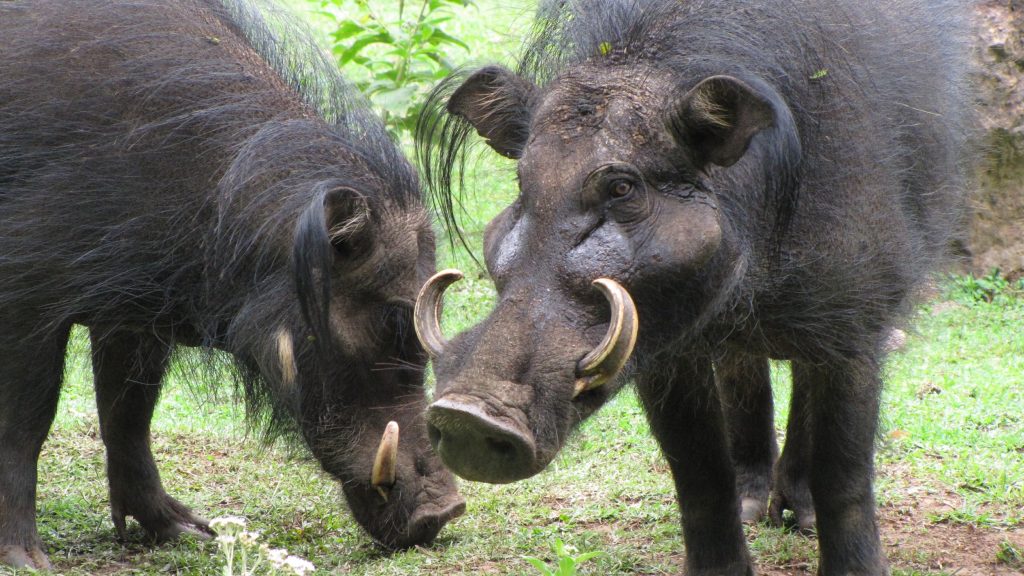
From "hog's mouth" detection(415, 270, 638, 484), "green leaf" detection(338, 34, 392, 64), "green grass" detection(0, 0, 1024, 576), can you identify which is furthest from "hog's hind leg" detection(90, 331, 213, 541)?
"green leaf" detection(338, 34, 392, 64)

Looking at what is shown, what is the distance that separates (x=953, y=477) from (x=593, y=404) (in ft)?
9.09

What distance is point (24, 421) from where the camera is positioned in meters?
4.49

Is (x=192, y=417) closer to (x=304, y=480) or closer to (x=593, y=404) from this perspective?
(x=304, y=480)

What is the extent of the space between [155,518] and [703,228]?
285 centimetres

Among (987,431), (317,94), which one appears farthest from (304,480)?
(987,431)

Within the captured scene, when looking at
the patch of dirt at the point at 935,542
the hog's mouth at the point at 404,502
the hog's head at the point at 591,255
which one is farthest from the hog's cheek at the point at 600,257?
the patch of dirt at the point at 935,542

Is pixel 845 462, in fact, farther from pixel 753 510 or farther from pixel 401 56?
pixel 401 56

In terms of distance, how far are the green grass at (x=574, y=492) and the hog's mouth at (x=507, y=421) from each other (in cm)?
55

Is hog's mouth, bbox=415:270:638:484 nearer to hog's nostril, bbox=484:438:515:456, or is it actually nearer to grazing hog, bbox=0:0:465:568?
hog's nostril, bbox=484:438:515:456

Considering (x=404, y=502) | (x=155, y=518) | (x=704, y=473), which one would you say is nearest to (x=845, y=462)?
Answer: (x=704, y=473)

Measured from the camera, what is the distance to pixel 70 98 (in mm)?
4625

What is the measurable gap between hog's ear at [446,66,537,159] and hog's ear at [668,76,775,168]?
0.64 metres

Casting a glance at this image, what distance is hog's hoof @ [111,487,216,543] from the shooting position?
4.98 metres

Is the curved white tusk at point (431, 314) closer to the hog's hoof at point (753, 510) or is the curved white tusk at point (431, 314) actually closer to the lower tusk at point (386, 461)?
the lower tusk at point (386, 461)
